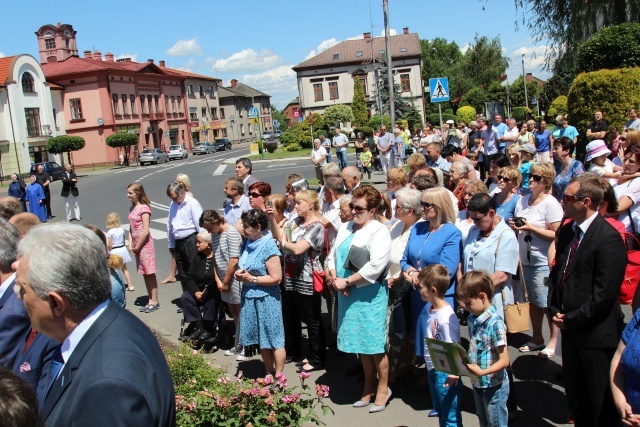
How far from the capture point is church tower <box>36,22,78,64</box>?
258 feet

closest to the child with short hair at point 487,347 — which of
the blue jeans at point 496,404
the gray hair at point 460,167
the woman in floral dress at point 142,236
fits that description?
the blue jeans at point 496,404

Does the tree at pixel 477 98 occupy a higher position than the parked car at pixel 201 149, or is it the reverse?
the tree at pixel 477 98

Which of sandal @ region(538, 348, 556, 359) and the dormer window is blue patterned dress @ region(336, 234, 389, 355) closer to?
sandal @ region(538, 348, 556, 359)

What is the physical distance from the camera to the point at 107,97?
63.6 meters

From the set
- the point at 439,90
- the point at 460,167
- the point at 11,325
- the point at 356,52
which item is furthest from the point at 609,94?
the point at 356,52

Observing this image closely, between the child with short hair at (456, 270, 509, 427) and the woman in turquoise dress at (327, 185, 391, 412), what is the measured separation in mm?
1150

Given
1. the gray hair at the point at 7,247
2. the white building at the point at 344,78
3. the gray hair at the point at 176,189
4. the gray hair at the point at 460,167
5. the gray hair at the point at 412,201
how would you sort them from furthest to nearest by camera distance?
the white building at the point at 344,78 < the gray hair at the point at 176,189 < the gray hair at the point at 460,167 < the gray hair at the point at 412,201 < the gray hair at the point at 7,247

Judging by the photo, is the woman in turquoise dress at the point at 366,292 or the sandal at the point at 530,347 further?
the sandal at the point at 530,347

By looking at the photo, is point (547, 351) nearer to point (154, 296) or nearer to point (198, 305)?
point (198, 305)

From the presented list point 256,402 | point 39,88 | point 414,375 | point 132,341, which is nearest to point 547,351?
point 414,375

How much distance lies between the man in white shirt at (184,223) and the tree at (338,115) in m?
58.7

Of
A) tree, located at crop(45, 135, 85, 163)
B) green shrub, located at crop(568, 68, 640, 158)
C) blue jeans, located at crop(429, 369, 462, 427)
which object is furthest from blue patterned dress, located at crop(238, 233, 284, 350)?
tree, located at crop(45, 135, 85, 163)

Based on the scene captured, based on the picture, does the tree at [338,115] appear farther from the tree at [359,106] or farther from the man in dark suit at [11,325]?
the man in dark suit at [11,325]

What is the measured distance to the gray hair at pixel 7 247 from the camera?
3.63 metres
